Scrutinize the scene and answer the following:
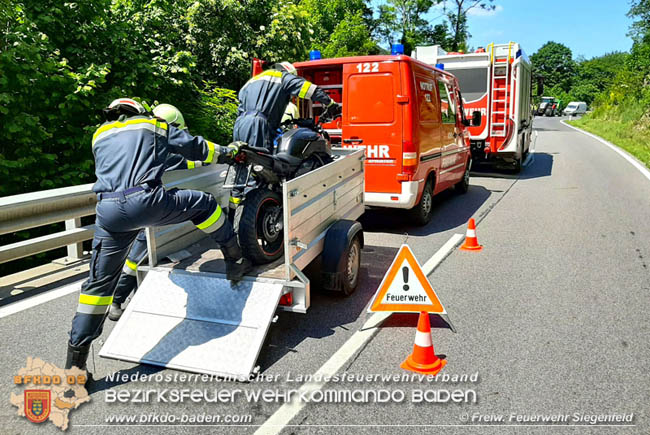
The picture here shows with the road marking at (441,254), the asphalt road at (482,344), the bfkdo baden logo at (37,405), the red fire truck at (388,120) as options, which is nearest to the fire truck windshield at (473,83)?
the red fire truck at (388,120)

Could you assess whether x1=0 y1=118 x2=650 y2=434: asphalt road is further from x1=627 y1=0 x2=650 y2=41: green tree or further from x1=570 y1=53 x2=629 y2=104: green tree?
x1=570 y1=53 x2=629 y2=104: green tree

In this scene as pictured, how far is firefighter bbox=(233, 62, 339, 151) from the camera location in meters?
5.34

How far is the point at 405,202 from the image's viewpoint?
24.6 feet

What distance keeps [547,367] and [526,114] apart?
13.0 metres

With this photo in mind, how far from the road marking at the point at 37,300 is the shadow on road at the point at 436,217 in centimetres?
422

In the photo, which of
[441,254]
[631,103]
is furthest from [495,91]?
[631,103]

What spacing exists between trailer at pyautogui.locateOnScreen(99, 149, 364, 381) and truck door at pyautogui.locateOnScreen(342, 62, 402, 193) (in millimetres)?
2454

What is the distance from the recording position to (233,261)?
14.0 feet

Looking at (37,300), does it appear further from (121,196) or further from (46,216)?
(121,196)

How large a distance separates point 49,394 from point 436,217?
6.77 meters

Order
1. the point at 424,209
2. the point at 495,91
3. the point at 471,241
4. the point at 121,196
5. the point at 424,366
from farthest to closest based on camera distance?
the point at 495,91 → the point at 424,209 → the point at 471,241 → the point at 424,366 → the point at 121,196

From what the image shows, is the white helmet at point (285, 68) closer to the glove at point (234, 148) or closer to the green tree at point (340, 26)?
the glove at point (234, 148)

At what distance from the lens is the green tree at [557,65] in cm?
9381

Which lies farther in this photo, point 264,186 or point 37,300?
point 37,300
